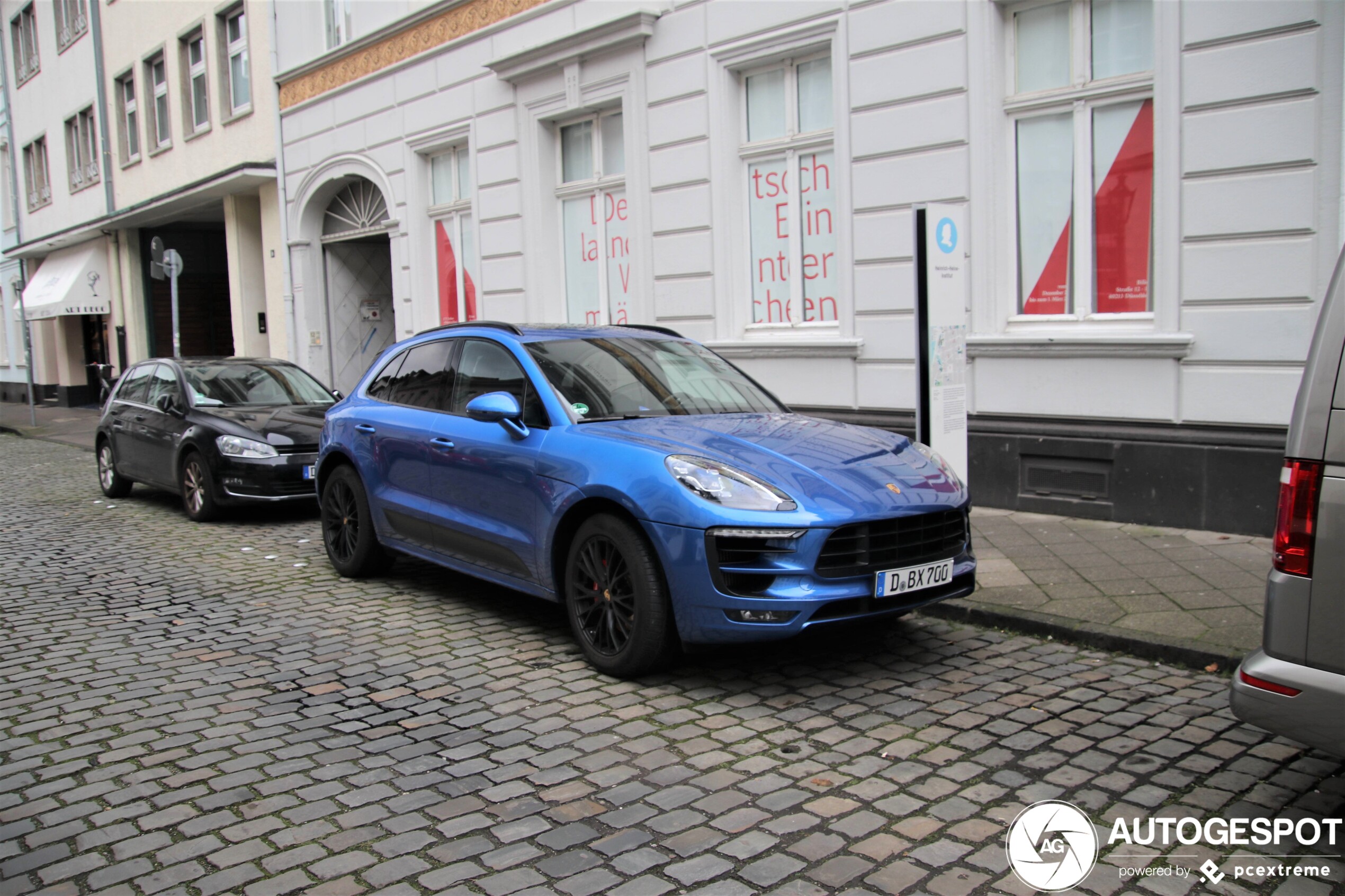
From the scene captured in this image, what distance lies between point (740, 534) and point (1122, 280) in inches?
205

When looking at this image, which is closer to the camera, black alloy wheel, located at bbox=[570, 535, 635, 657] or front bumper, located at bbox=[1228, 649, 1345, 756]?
front bumper, located at bbox=[1228, 649, 1345, 756]

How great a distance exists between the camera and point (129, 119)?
82.3ft

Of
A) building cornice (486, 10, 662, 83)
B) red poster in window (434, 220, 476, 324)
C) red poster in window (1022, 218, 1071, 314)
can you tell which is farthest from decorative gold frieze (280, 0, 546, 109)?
red poster in window (1022, 218, 1071, 314)

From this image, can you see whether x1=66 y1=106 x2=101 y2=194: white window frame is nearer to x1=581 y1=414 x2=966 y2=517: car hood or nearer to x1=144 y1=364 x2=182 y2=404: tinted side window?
x1=144 y1=364 x2=182 y2=404: tinted side window

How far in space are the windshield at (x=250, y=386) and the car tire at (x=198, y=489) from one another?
642 mm

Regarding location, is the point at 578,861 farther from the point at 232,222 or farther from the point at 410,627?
the point at 232,222

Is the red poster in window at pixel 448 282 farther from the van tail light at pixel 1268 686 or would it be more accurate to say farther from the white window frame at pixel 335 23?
the van tail light at pixel 1268 686

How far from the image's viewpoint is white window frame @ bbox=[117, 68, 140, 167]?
2439 centimetres

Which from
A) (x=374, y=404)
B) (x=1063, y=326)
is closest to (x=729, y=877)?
(x=374, y=404)

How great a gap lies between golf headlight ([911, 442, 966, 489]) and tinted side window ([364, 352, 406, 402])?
10.9ft

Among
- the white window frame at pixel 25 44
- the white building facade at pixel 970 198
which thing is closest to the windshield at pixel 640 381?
the white building facade at pixel 970 198

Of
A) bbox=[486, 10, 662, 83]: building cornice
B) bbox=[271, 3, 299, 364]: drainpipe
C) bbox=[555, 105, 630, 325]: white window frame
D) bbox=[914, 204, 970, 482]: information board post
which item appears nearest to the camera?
bbox=[914, 204, 970, 482]: information board post

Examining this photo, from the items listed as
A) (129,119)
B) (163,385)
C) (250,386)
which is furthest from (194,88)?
(250,386)

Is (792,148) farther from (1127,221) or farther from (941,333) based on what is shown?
(941,333)
